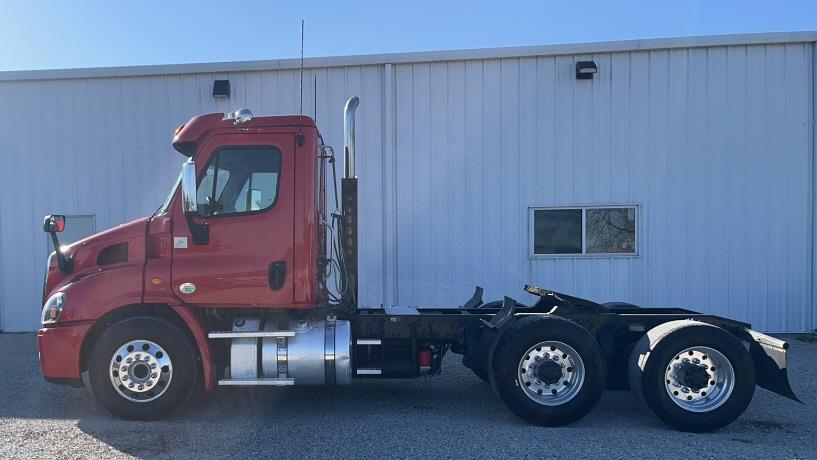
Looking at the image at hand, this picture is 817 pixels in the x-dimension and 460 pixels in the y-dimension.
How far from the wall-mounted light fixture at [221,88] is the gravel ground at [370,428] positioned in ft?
16.7

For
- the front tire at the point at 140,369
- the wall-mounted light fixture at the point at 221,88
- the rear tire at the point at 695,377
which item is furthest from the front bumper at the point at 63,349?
the wall-mounted light fixture at the point at 221,88

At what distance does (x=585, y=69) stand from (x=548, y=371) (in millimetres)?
5683

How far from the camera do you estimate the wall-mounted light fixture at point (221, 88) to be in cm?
941

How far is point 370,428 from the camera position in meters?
4.98

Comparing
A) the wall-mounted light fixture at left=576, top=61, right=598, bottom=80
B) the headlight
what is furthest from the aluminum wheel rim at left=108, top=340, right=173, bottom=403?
the wall-mounted light fixture at left=576, top=61, right=598, bottom=80

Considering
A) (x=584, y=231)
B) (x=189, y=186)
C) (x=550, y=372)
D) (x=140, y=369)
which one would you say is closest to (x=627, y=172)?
(x=584, y=231)

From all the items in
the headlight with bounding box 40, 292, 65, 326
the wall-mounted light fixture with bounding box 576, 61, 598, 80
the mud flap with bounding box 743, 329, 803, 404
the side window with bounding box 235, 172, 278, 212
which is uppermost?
the wall-mounted light fixture with bounding box 576, 61, 598, 80

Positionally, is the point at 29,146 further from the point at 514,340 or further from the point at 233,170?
the point at 514,340

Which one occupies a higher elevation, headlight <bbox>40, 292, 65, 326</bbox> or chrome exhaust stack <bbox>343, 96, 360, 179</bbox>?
chrome exhaust stack <bbox>343, 96, 360, 179</bbox>

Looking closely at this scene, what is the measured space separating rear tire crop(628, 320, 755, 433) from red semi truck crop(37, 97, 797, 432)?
0.04ft

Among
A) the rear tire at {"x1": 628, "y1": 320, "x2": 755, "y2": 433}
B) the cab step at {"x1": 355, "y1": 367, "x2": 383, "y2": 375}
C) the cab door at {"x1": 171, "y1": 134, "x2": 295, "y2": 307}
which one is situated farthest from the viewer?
the cab step at {"x1": 355, "y1": 367, "x2": 383, "y2": 375}

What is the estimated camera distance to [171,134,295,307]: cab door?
5156 millimetres

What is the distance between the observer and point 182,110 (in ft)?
31.7

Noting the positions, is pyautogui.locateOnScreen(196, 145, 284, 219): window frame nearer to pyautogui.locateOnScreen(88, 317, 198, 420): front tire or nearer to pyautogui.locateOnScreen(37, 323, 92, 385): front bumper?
pyautogui.locateOnScreen(88, 317, 198, 420): front tire
